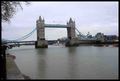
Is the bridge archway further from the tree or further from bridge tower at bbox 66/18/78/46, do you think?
the tree

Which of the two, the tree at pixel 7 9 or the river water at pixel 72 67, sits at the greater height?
the tree at pixel 7 9

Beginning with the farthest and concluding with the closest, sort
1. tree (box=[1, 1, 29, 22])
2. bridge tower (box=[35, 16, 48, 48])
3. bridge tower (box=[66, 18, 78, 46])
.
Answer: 1. bridge tower (box=[66, 18, 78, 46])
2. bridge tower (box=[35, 16, 48, 48])
3. tree (box=[1, 1, 29, 22])

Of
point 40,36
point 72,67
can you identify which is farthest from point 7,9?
point 40,36

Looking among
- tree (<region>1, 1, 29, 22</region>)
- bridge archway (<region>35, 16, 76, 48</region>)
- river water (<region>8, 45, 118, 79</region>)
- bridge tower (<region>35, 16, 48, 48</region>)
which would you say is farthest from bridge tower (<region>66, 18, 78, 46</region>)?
tree (<region>1, 1, 29, 22</region>)

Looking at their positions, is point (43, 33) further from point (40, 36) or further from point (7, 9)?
point (7, 9)

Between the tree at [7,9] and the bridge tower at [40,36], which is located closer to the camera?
the tree at [7,9]

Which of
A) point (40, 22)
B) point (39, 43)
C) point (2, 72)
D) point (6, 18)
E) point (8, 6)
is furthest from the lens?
point (40, 22)

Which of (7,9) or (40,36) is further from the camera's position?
(40,36)

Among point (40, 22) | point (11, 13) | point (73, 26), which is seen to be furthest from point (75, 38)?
point (11, 13)

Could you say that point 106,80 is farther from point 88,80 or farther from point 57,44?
point 57,44

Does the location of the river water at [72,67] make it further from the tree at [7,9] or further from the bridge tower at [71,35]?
the bridge tower at [71,35]

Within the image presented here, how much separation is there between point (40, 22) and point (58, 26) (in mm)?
9113

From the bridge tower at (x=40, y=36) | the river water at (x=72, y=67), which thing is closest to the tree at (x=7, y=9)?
the river water at (x=72, y=67)

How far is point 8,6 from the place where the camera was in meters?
15.8
